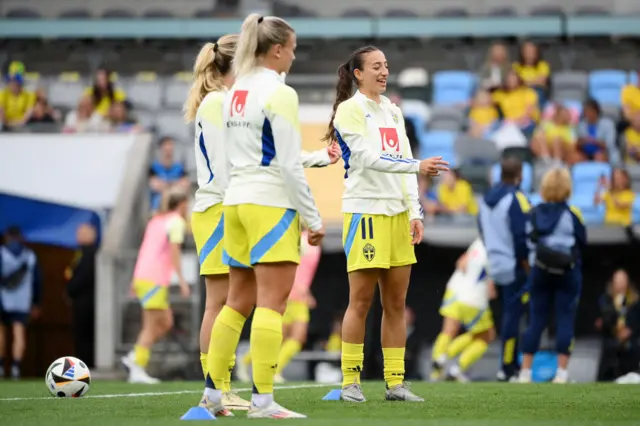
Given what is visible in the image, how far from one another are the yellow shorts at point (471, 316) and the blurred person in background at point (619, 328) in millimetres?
1649

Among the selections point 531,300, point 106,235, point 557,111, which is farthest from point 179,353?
point 557,111

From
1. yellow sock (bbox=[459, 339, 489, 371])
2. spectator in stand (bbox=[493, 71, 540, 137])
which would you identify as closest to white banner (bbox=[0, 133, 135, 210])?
spectator in stand (bbox=[493, 71, 540, 137])

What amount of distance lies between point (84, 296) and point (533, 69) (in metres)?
7.81

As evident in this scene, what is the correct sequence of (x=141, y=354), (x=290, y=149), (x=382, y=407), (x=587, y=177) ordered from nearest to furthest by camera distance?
(x=290, y=149) → (x=382, y=407) → (x=141, y=354) → (x=587, y=177)

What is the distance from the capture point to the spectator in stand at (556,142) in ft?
56.1

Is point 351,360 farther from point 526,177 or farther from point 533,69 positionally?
point 533,69

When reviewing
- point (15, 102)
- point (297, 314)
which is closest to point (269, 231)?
point (297, 314)

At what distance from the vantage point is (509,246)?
1219 centimetres

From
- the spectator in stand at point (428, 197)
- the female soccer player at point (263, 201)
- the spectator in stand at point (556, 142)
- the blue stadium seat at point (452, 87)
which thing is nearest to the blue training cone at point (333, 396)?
the female soccer player at point (263, 201)

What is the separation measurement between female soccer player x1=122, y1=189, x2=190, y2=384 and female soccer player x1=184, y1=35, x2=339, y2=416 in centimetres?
582

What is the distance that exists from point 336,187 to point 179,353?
3178 mm

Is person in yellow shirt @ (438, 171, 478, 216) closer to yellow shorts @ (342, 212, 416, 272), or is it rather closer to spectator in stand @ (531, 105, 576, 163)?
spectator in stand @ (531, 105, 576, 163)

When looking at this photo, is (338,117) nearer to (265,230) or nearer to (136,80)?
(265,230)

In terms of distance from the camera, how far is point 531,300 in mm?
11547
